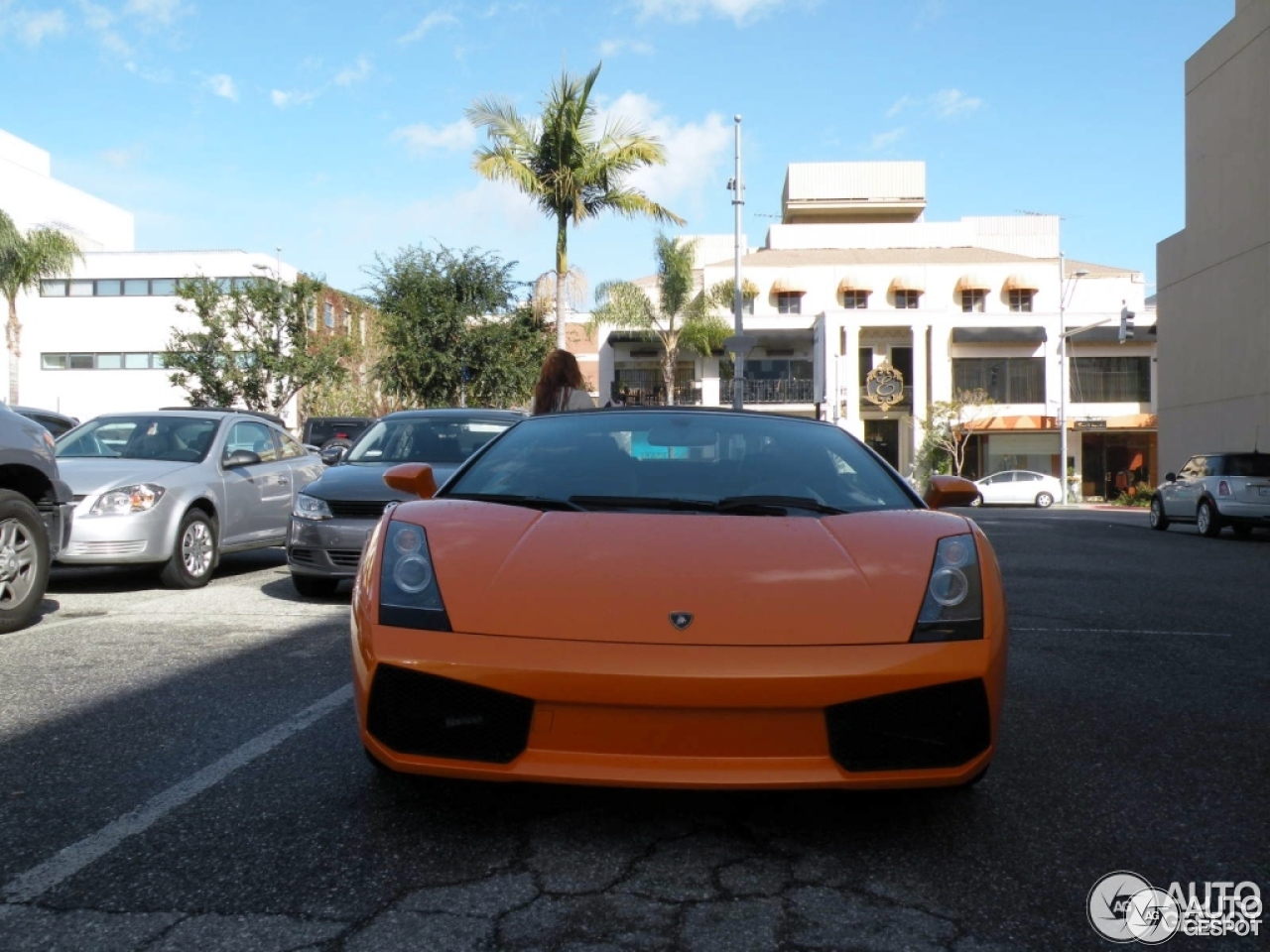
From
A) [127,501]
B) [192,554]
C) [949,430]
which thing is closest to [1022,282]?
[949,430]

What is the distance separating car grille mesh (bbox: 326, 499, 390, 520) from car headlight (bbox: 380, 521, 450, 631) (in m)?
4.45

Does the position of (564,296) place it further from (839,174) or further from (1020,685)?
(839,174)

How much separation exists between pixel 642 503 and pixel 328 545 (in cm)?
443

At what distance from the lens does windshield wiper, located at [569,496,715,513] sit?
11.6 ft

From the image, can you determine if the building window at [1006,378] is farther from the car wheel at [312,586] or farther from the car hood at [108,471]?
the car wheel at [312,586]

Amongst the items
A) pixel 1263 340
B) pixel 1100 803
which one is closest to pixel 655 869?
pixel 1100 803

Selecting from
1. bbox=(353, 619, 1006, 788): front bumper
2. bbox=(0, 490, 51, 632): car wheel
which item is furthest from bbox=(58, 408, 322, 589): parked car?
bbox=(353, 619, 1006, 788): front bumper

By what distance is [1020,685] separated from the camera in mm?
5117

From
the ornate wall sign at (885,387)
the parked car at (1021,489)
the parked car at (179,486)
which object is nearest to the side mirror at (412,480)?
the parked car at (179,486)

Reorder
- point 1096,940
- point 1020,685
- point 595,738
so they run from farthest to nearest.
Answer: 1. point 1020,685
2. point 595,738
3. point 1096,940

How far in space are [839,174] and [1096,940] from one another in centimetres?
5935

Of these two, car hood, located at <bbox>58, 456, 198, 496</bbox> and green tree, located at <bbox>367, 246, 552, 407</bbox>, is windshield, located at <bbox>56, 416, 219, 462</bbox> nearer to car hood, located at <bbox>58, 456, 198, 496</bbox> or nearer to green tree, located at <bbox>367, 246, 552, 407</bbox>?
car hood, located at <bbox>58, 456, 198, 496</bbox>

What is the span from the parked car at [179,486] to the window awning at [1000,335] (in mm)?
38318

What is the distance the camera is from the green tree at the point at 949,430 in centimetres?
4362
